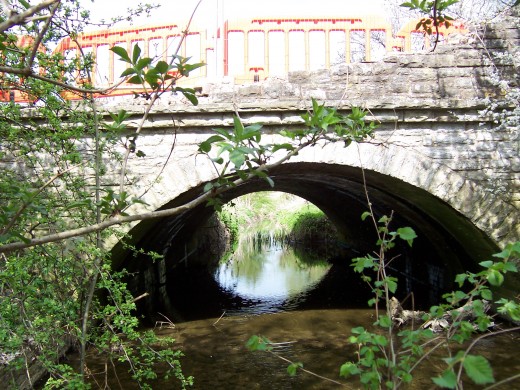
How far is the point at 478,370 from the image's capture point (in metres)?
1.40

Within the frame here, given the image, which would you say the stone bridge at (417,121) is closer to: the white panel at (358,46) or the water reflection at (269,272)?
the water reflection at (269,272)

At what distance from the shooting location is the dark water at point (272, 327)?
466 centimetres

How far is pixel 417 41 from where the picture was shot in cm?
1510

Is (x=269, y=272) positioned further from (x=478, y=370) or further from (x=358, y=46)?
(x=478, y=370)

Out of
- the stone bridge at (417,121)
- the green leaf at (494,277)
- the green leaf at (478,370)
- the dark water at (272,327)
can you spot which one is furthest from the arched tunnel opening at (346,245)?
the green leaf at (478,370)

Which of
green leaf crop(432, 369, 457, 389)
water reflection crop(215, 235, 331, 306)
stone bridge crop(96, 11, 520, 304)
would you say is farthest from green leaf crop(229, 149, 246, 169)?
water reflection crop(215, 235, 331, 306)

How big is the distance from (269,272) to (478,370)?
11072 mm

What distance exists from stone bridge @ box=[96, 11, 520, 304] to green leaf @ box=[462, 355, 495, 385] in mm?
3718

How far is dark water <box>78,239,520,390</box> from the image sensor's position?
4.66 m

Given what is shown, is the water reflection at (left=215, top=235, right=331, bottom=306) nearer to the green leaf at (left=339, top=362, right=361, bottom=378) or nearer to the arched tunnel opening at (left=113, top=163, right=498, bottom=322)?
the arched tunnel opening at (left=113, top=163, right=498, bottom=322)

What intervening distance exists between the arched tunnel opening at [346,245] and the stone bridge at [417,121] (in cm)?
26

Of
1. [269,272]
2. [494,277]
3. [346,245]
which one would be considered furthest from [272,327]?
[346,245]

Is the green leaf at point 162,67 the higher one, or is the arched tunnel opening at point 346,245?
the green leaf at point 162,67

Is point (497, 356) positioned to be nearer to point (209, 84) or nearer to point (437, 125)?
point (437, 125)
